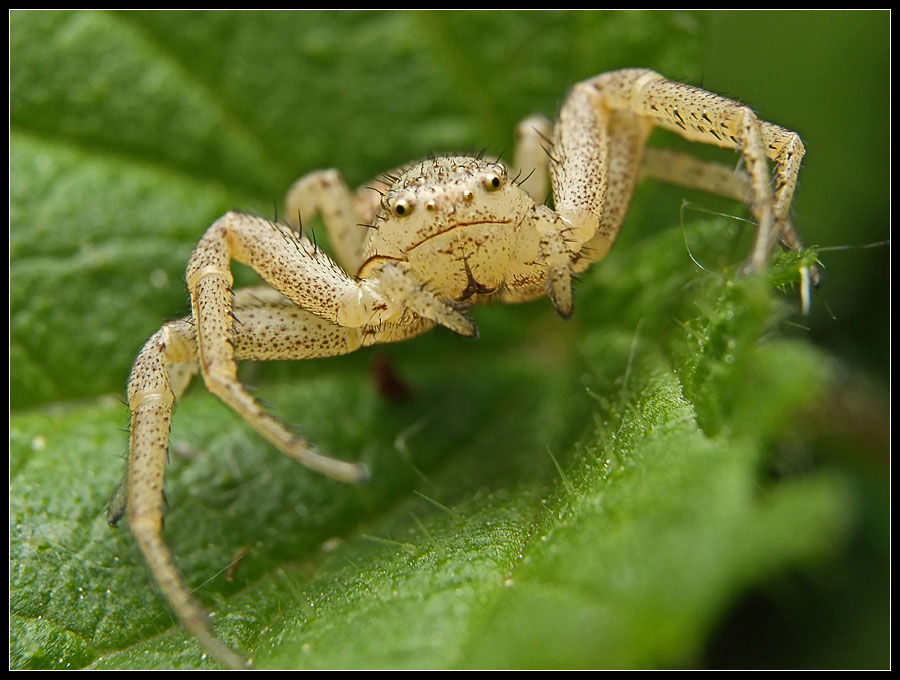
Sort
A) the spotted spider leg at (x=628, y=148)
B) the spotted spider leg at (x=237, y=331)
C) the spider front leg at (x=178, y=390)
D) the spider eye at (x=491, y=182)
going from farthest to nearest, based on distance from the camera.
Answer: the spider eye at (x=491, y=182)
the spotted spider leg at (x=628, y=148)
the spotted spider leg at (x=237, y=331)
the spider front leg at (x=178, y=390)

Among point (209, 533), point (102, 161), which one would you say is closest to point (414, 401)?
point (209, 533)

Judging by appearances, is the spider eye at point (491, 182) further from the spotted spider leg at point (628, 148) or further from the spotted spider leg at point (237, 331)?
the spotted spider leg at point (237, 331)

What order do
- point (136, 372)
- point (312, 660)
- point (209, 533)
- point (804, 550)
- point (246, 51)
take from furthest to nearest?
point (246, 51) → point (209, 533) → point (136, 372) → point (312, 660) → point (804, 550)

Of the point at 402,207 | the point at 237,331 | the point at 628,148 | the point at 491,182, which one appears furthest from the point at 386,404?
the point at 628,148

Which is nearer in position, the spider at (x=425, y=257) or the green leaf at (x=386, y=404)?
the green leaf at (x=386, y=404)

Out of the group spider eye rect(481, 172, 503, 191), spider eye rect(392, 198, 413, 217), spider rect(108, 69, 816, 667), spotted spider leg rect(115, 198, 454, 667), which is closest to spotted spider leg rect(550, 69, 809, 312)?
spider rect(108, 69, 816, 667)

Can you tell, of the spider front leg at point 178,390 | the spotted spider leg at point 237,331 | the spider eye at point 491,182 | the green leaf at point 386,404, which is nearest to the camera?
the green leaf at point 386,404

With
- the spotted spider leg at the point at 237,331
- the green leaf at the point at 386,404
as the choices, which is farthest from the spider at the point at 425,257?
the green leaf at the point at 386,404

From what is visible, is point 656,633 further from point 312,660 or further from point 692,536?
point 312,660
